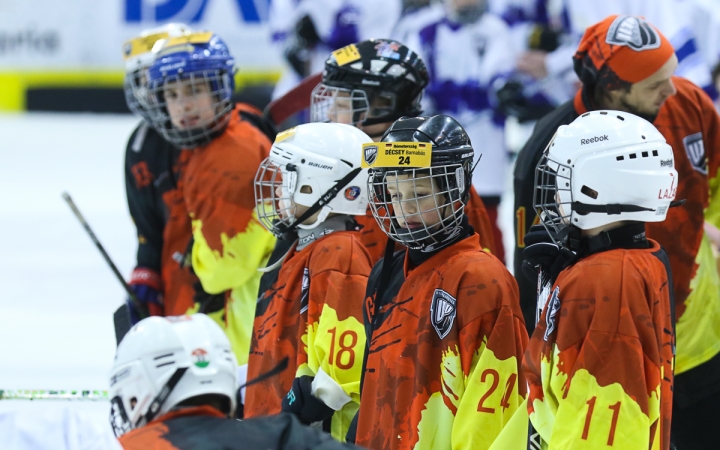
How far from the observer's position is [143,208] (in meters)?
3.99

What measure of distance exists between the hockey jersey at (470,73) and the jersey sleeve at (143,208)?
105 inches

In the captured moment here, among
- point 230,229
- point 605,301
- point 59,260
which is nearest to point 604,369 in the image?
point 605,301

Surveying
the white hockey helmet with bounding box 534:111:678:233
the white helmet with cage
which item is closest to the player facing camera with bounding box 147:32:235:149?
the white helmet with cage

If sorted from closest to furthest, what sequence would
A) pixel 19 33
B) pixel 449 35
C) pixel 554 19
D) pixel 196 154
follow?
pixel 196 154 → pixel 449 35 → pixel 554 19 → pixel 19 33

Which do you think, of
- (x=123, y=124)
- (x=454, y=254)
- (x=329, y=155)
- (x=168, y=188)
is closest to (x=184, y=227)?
(x=168, y=188)

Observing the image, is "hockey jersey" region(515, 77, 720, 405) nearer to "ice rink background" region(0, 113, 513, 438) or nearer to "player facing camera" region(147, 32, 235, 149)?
"player facing camera" region(147, 32, 235, 149)

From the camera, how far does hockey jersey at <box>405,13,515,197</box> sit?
6.31 meters

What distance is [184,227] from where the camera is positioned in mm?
3820

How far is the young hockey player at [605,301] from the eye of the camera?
81.9 inches

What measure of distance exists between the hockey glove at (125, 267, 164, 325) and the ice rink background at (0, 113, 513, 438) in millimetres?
426

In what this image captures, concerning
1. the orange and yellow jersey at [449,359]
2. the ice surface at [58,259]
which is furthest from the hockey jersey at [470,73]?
the orange and yellow jersey at [449,359]

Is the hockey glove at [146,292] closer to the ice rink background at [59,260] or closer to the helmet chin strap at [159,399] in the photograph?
the ice rink background at [59,260]

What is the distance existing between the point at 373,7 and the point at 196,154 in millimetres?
4145

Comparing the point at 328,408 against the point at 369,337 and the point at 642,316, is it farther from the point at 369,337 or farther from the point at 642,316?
the point at 642,316
